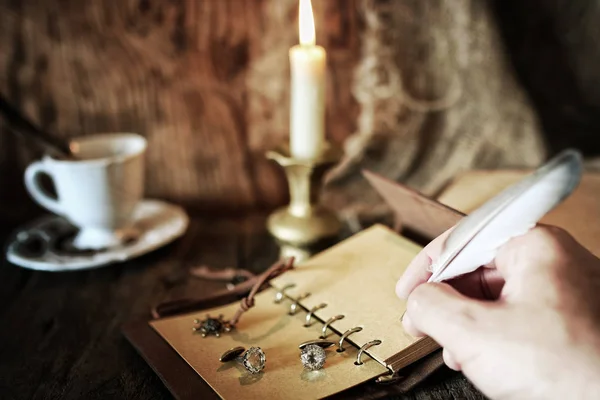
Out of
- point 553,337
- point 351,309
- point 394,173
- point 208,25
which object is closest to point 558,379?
point 553,337

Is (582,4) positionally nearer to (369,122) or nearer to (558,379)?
(369,122)

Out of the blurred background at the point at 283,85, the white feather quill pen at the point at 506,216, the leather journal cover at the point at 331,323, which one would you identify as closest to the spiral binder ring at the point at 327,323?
the leather journal cover at the point at 331,323

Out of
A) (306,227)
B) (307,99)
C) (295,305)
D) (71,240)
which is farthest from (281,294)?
(71,240)

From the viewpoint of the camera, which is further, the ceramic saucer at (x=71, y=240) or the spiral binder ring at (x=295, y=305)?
the ceramic saucer at (x=71, y=240)

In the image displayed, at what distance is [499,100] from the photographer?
0.95 metres

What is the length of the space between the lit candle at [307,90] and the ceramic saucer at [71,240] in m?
0.22

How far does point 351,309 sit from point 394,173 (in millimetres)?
444

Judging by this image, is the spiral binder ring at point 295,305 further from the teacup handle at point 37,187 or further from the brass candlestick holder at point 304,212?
the teacup handle at point 37,187

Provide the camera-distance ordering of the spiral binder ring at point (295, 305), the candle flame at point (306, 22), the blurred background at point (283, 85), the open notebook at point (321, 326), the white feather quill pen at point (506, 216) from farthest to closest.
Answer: the blurred background at point (283, 85) → the candle flame at point (306, 22) → the spiral binder ring at point (295, 305) → the open notebook at point (321, 326) → the white feather quill pen at point (506, 216)

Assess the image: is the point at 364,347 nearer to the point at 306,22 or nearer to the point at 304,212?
the point at 304,212

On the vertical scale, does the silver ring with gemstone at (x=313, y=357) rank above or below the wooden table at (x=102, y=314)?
above

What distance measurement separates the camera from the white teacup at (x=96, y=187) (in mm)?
741

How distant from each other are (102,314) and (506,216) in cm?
45

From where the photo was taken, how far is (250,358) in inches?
20.4
